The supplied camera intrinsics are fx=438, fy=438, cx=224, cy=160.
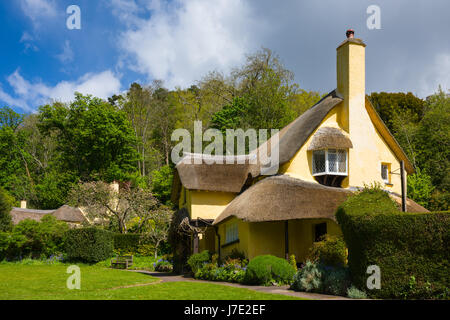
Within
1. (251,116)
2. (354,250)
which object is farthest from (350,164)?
(251,116)

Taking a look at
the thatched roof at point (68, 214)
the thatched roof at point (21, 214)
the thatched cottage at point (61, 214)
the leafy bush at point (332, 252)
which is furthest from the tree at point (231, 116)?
the leafy bush at point (332, 252)

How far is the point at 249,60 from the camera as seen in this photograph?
51688 millimetres

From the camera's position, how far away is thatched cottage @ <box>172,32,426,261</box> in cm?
1986

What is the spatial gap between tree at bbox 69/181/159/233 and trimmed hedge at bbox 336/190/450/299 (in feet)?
88.4

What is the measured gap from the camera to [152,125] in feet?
187

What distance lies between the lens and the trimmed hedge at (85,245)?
104 feet

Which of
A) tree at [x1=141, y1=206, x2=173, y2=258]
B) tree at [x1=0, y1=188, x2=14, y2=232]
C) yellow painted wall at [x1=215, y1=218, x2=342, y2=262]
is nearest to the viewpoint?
yellow painted wall at [x1=215, y1=218, x2=342, y2=262]

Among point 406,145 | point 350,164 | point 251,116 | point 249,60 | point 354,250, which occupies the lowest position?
point 354,250

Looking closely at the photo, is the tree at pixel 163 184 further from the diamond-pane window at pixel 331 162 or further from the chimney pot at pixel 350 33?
the chimney pot at pixel 350 33

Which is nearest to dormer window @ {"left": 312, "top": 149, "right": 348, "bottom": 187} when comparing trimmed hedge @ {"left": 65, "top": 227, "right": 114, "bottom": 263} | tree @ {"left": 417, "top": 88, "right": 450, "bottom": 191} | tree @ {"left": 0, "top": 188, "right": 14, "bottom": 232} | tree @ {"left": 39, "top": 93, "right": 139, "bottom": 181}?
trimmed hedge @ {"left": 65, "top": 227, "right": 114, "bottom": 263}

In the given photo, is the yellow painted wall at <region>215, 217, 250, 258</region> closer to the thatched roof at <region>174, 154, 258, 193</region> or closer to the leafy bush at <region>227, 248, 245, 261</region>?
the leafy bush at <region>227, 248, 245, 261</region>
